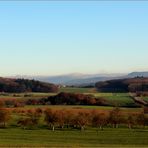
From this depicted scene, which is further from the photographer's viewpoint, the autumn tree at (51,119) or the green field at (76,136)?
the autumn tree at (51,119)

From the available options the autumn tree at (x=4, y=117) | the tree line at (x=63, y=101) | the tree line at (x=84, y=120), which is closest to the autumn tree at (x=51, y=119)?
the tree line at (x=84, y=120)

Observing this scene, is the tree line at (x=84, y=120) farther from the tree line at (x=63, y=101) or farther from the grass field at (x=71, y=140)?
the tree line at (x=63, y=101)

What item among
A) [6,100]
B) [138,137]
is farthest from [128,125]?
[6,100]

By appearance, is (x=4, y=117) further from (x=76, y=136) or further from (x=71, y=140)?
(x=71, y=140)

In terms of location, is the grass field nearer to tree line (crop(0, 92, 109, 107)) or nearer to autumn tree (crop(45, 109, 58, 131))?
autumn tree (crop(45, 109, 58, 131))

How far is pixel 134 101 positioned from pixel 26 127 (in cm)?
5447

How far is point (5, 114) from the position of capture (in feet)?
313

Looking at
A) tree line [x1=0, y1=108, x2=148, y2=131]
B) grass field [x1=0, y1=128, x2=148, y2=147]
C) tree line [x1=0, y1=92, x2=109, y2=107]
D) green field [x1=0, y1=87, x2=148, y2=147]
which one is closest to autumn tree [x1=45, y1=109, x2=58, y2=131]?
tree line [x1=0, y1=108, x2=148, y2=131]

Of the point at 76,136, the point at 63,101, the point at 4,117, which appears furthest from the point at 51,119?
the point at 63,101

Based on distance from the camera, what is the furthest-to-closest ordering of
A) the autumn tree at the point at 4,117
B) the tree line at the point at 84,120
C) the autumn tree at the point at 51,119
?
1. the autumn tree at the point at 51,119
2. the tree line at the point at 84,120
3. the autumn tree at the point at 4,117

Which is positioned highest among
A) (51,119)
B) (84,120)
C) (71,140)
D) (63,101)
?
(63,101)

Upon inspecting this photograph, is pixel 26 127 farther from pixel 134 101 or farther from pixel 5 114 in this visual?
pixel 134 101

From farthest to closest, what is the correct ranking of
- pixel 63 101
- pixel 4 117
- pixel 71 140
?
Result: pixel 63 101, pixel 4 117, pixel 71 140

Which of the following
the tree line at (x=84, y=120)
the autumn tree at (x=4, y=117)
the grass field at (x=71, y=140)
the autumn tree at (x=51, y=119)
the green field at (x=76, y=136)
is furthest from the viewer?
the autumn tree at (x=51, y=119)
